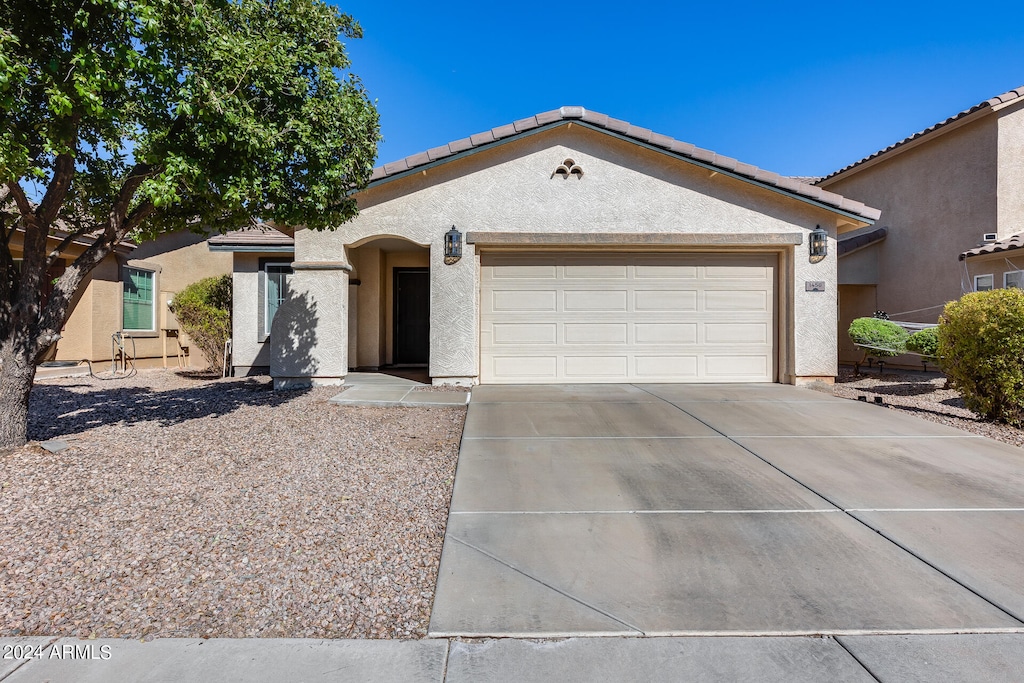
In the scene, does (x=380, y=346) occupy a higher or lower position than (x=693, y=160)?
lower

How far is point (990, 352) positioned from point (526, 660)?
7.09m

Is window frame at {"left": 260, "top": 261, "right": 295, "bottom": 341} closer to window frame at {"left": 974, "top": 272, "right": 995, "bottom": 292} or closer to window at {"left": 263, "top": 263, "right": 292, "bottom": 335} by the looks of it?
window at {"left": 263, "top": 263, "right": 292, "bottom": 335}

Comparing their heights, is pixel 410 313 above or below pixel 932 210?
below

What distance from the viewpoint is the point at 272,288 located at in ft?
37.1

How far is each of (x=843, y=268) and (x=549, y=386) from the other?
30.6ft

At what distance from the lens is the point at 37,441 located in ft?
17.2

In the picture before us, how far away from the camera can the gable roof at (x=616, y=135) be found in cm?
852

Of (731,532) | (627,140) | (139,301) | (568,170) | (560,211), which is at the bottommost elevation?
(731,532)

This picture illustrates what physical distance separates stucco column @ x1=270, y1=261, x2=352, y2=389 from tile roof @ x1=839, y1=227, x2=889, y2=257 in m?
11.9

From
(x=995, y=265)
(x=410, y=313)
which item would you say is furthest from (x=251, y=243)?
(x=995, y=265)

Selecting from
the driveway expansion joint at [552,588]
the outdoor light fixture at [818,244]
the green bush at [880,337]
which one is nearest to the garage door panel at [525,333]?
the outdoor light fixture at [818,244]

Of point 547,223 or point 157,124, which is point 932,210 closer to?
point 547,223

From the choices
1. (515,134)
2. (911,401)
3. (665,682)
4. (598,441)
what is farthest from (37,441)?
(911,401)

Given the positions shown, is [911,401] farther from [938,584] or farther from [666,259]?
[938,584]
